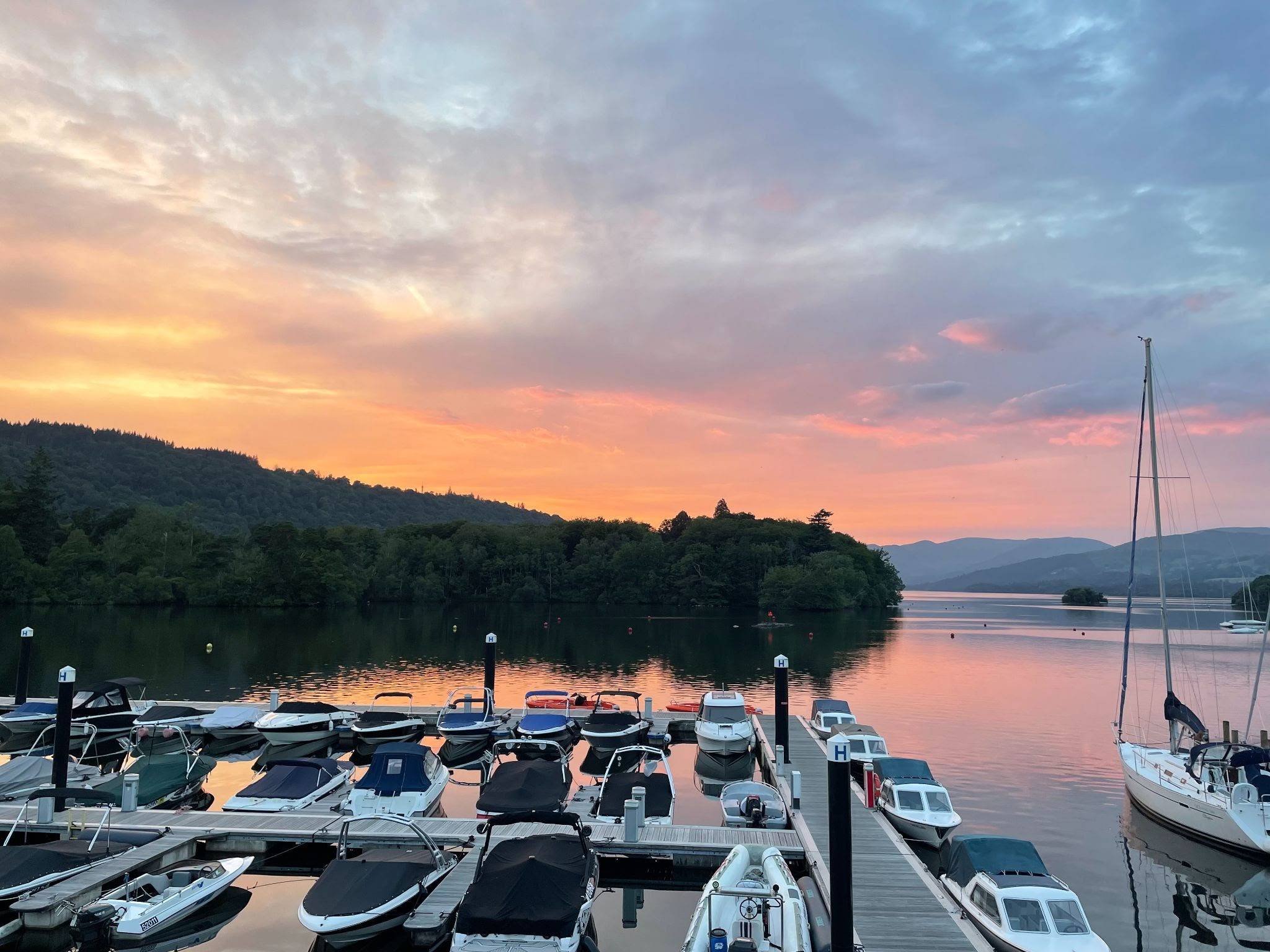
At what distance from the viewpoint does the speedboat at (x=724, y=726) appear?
34.7 m

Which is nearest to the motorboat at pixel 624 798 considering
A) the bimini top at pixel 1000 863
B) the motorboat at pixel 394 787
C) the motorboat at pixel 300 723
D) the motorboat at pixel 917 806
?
the motorboat at pixel 394 787

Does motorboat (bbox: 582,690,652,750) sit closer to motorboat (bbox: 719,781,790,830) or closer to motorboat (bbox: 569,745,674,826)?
motorboat (bbox: 569,745,674,826)

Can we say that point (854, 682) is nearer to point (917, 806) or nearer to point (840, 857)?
point (917, 806)

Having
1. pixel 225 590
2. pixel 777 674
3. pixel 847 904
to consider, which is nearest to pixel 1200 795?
pixel 777 674

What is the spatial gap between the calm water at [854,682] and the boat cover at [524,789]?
12.2 feet

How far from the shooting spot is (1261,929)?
19516 millimetres

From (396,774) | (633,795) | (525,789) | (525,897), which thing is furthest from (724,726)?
(525,897)

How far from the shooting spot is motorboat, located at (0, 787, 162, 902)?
55.9 feet

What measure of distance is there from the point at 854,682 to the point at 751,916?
48104 millimetres

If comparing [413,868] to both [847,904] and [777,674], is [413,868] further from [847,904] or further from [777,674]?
[777,674]

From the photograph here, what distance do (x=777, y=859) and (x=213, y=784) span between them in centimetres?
2349

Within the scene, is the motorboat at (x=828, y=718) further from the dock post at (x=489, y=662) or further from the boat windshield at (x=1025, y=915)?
the boat windshield at (x=1025, y=915)

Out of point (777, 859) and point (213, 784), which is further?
point (213, 784)

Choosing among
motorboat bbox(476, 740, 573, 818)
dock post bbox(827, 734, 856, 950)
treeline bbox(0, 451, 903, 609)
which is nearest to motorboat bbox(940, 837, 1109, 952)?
dock post bbox(827, 734, 856, 950)
